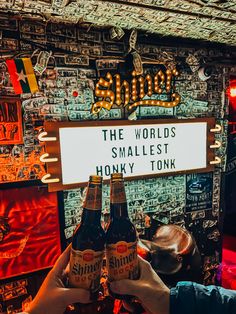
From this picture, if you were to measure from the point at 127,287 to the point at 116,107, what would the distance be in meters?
2.43

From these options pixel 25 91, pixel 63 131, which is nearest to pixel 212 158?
pixel 63 131

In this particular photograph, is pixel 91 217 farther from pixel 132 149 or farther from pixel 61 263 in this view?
pixel 132 149

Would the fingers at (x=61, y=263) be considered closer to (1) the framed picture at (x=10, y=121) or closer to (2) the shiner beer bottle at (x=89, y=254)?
(2) the shiner beer bottle at (x=89, y=254)

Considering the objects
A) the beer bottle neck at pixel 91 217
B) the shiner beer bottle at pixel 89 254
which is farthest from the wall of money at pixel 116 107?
the shiner beer bottle at pixel 89 254

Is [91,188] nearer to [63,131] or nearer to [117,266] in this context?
[117,266]

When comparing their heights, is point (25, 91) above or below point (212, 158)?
above

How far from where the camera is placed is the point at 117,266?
138 centimetres

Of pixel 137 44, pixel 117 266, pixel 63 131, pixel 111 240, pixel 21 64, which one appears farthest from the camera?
pixel 137 44

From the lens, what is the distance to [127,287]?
1351 mm

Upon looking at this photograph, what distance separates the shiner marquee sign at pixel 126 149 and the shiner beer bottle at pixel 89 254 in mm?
1629

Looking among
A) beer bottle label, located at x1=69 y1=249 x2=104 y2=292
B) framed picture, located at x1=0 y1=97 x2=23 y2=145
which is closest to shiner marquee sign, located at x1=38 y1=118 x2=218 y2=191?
framed picture, located at x1=0 y1=97 x2=23 y2=145

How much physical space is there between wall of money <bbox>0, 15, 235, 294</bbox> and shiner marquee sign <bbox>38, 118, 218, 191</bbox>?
0.49 feet

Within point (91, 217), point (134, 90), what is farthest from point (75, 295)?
point (134, 90)

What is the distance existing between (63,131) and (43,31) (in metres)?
1.11
